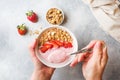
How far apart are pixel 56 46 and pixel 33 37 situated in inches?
6.1

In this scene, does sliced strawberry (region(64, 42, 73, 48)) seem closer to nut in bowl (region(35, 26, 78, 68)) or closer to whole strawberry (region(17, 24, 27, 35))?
nut in bowl (region(35, 26, 78, 68))

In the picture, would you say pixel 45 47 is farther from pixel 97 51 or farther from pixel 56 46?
pixel 97 51

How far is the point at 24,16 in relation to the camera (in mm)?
1326

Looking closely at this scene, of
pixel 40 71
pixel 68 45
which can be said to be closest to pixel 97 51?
pixel 68 45

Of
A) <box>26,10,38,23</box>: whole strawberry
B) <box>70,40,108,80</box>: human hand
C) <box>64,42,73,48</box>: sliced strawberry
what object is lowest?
<box>70,40,108,80</box>: human hand

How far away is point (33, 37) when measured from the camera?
131 centimetres

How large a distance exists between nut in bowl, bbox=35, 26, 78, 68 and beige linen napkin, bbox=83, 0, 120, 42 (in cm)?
15

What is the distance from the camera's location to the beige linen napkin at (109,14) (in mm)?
1247

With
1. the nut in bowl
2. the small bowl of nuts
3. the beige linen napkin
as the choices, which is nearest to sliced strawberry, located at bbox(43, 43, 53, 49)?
the nut in bowl

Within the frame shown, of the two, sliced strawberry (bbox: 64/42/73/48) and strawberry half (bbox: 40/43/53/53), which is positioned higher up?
strawberry half (bbox: 40/43/53/53)

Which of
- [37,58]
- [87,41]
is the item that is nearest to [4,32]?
[37,58]

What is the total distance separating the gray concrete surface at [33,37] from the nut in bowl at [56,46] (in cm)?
10

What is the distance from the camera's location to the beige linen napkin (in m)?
1.25

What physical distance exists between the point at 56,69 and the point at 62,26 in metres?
0.18
